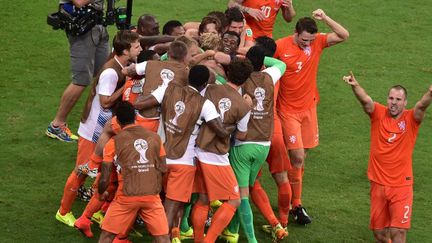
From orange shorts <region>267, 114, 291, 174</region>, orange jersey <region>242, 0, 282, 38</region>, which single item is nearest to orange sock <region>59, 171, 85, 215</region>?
orange shorts <region>267, 114, 291, 174</region>

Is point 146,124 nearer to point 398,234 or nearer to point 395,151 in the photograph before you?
point 395,151

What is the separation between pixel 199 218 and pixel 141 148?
121 centimetres

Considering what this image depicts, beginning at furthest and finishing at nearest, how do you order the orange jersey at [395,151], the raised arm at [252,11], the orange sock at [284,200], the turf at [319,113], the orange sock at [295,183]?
1. the raised arm at [252,11]
2. the orange sock at [295,183]
3. the turf at [319,113]
4. the orange sock at [284,200]
5. the orange jersey at [395,151]

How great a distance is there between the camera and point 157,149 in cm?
1002

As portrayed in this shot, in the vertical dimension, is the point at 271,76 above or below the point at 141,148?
above

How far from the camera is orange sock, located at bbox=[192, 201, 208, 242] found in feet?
35.1

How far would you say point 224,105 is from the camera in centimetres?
1062

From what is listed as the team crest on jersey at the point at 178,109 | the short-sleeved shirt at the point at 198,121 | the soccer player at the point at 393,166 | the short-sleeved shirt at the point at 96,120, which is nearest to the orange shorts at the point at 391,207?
the soccer player at the point at 393,166

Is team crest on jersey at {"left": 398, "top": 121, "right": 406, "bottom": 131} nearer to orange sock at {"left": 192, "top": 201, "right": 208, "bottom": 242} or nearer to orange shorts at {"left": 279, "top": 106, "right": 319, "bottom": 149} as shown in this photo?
orange shorts at {"left": 279, "top": 106, "right": 319, "bottom": 149}

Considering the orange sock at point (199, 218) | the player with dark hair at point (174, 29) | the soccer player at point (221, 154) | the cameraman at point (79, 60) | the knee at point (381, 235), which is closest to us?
the soccer player at point (221, 154)

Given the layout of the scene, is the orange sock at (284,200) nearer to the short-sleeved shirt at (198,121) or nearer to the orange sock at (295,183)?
the orange sock at (295,183)

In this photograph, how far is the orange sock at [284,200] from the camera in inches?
461

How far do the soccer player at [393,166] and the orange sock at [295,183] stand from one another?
98 cm

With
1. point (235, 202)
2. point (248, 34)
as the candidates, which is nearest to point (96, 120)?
point (235, 202)
